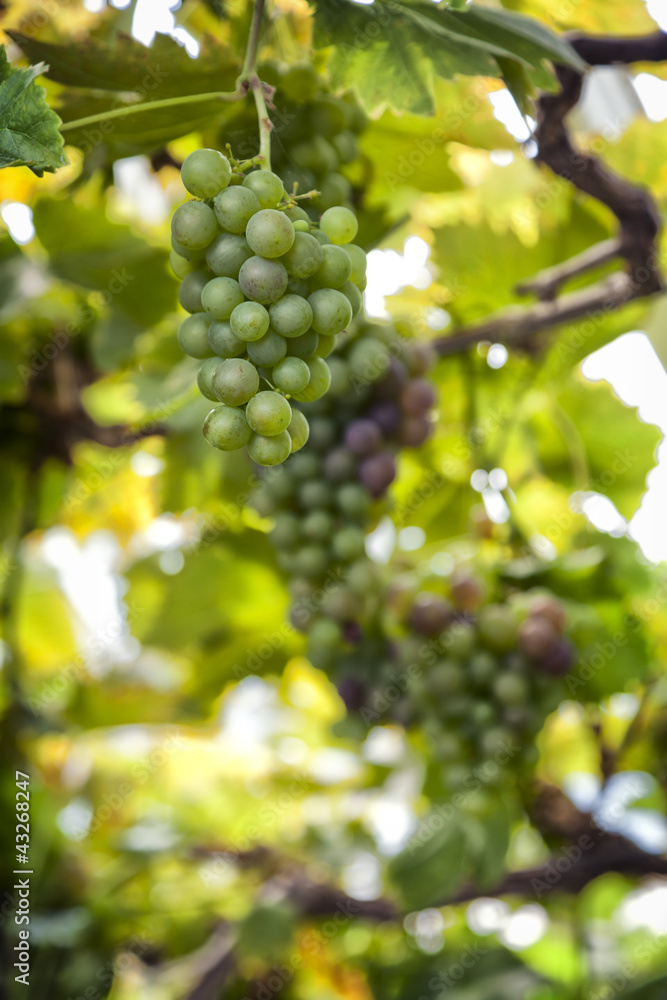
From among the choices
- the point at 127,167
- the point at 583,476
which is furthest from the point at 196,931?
the point at 127,167

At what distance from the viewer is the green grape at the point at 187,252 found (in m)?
0.44

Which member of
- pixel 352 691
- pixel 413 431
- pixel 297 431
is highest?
pixel 297 431

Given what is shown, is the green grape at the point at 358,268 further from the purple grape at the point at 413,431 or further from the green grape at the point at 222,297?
the purple grape at the point at 413,431

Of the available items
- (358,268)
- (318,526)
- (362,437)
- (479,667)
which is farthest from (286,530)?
(358,268)

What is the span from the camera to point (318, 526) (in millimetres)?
917

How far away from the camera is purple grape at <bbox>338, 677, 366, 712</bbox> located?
40.5 inches

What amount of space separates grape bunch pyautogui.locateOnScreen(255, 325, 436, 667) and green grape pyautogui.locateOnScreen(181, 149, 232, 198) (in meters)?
0.43

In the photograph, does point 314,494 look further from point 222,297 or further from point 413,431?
point 222,297

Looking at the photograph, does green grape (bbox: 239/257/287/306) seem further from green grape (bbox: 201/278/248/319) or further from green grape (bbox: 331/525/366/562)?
green grape (bbox: 331/525/366/562)

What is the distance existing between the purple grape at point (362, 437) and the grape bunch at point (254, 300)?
43 centimetres

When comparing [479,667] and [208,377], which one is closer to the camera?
[208,377]

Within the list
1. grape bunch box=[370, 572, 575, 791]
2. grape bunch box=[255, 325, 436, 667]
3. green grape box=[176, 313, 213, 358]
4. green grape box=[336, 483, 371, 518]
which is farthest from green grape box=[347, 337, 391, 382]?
green grape box=[176, 313, 213, 358]

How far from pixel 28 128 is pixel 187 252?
10 centimetres

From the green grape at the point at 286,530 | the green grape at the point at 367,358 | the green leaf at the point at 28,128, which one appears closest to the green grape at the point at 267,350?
the green leaf at the point at 28,128
